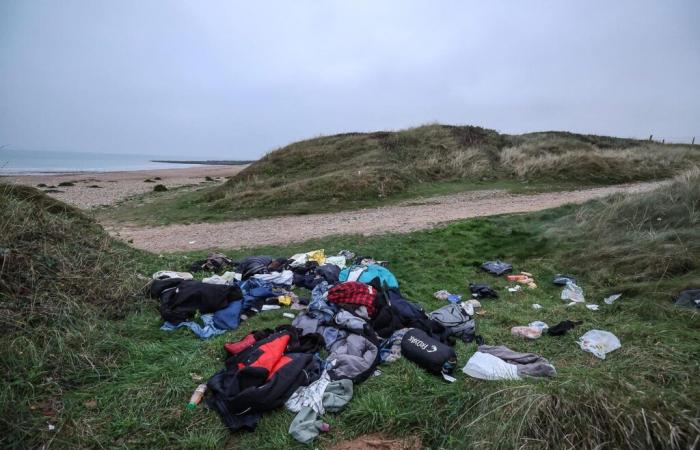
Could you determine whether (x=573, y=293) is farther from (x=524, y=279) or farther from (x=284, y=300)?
(x=284, y=300)

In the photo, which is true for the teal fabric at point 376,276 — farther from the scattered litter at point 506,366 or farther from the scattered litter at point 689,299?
the scattered litter at point 689,299

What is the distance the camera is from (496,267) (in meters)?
7.22

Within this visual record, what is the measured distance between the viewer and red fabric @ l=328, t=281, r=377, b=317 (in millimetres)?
5139

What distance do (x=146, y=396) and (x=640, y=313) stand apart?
5.94 metres

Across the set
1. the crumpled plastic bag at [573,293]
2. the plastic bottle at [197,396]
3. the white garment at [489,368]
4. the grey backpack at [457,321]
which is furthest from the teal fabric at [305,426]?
the crumpled plastic bag at [573,293]

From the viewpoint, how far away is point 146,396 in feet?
11.2

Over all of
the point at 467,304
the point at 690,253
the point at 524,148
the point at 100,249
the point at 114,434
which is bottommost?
the point at 114,434

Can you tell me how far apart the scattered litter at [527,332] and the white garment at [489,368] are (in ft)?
3.07

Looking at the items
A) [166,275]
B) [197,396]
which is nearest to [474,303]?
[197,396]

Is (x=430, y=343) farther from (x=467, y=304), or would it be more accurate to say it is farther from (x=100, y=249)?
(x=100, y=249)

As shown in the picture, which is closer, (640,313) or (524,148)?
(640,313)

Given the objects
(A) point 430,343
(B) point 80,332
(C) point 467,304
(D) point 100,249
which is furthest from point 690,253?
(D) point 100,249

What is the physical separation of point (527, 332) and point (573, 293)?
6.27 ft

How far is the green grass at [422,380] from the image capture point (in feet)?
8.25
